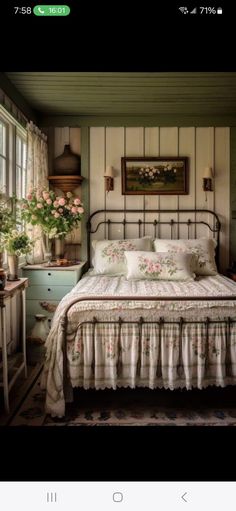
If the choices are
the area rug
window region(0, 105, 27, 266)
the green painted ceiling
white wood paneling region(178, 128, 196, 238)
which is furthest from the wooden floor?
the green painted ceiling

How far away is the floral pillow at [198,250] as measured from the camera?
3.62 meters

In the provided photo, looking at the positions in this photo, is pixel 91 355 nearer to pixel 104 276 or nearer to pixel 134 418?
pixel 134 418

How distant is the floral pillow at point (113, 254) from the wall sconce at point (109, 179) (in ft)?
2.20

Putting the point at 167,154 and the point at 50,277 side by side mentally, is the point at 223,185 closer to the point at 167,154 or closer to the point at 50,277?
the point at 167,154

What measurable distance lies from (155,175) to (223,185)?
2.63 ft

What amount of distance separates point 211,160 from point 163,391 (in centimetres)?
272

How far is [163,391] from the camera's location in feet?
8.52

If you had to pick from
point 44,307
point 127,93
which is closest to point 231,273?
point 44,307

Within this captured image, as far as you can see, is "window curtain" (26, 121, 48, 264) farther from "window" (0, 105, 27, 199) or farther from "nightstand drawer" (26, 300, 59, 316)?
"nightstand drawer" (26, 300, 59, 316)

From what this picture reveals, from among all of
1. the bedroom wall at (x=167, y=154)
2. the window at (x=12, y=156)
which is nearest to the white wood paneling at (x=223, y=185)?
the bedroom wall at (x=167, y=154)

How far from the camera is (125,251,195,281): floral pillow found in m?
3.20

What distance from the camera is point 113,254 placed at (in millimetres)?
3705

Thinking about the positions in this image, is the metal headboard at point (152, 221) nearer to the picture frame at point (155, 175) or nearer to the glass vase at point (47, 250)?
the picture frame at point (155, 175)
